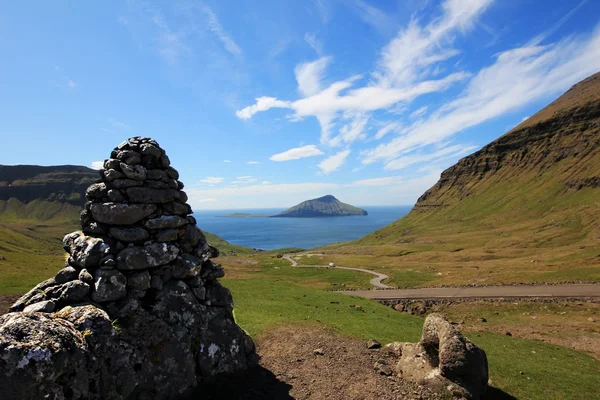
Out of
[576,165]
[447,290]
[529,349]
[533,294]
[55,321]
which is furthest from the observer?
[576,165]

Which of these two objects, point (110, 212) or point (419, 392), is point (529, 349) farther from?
point (110, 212)

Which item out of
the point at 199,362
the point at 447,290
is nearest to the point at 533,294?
the point at 447,290

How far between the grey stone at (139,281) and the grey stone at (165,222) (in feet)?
8.25

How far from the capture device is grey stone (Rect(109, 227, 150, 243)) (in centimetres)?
1578

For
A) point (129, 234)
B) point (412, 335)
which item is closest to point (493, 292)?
point (412, 335)

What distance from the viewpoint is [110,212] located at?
52.3ft

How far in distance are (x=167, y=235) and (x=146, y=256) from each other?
1523 millimetres

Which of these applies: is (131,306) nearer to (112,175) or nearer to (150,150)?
(112,175)

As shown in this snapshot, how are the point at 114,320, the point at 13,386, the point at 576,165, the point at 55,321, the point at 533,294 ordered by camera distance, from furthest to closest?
1. the point at 576,165
2. the point at 533,294
3. the point at 114,320
4. the point at 55,321
5. the point at 13,386

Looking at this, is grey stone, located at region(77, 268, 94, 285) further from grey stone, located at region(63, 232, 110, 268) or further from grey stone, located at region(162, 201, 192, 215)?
grey stone, located at region(162, 201, 192, 215)

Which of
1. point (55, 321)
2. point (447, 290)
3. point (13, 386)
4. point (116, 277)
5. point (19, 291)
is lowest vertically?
point (447, 290)

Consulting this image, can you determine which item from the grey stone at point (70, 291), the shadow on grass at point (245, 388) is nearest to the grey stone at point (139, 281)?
the grey stone at point (70, 291)

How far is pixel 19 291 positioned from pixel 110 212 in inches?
1201

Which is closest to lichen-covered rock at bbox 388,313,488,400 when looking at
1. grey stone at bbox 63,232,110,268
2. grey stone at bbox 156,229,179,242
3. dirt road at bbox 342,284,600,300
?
grey stone at bbox 156,229,179,242
